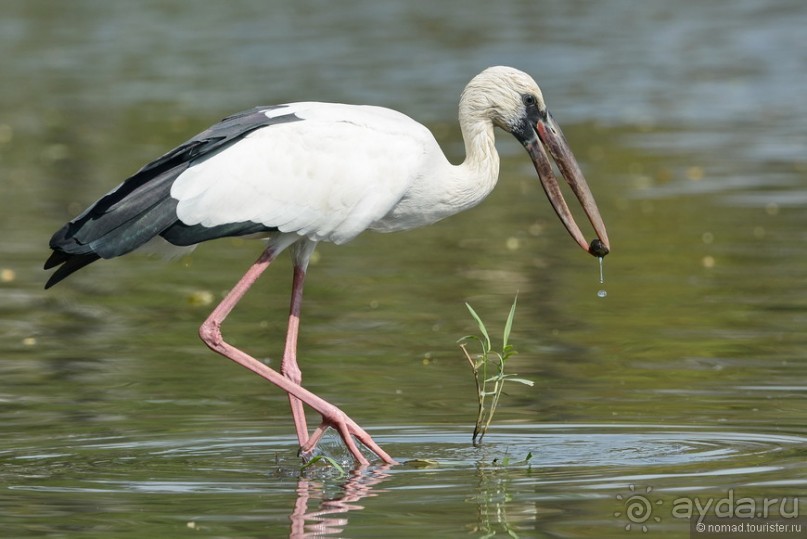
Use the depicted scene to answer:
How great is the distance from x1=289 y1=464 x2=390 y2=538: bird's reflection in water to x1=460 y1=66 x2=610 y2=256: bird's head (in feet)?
6.44

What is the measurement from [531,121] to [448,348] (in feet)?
6.52

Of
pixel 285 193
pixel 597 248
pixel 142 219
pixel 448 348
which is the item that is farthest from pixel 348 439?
pixel 448 348

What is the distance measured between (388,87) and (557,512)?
772 inches

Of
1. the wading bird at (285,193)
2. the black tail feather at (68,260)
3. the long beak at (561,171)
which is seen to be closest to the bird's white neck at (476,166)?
the wading bird at (285,193)

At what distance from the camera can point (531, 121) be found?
9406 millimetres

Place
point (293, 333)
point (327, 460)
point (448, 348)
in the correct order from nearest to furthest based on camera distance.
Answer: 1. point (327, 460)
2. point (293, 333)
3. point (448, 348)

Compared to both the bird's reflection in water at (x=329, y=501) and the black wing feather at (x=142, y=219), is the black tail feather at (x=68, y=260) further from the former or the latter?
the bird's reflection in water at (x=329, y=501)

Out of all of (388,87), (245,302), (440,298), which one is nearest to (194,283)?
(245,302)

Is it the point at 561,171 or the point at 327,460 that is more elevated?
the point at 561,171

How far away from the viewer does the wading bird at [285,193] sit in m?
8.51

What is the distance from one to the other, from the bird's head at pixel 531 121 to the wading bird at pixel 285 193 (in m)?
0.39

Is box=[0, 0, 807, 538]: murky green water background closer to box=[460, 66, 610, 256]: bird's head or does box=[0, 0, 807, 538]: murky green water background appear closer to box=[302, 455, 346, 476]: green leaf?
box=[302, 455, 346, 476]: green leaf

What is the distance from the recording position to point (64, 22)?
37438 millimetres

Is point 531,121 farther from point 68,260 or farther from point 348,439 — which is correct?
point 68,260
